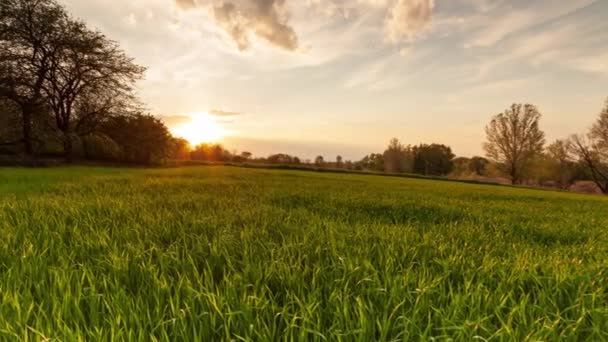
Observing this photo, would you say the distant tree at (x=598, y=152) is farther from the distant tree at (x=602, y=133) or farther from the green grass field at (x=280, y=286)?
the green grass field at (x=280, y=286)

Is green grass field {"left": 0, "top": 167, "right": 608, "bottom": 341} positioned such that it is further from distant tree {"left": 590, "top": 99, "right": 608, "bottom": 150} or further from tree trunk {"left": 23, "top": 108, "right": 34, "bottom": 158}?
distant tree {"left": 590, "top": 99, "right": 608, "bottom": 150}

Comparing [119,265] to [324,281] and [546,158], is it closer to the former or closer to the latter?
[324,281]

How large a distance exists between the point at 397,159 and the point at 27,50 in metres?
87.0

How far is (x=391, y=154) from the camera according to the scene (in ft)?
302

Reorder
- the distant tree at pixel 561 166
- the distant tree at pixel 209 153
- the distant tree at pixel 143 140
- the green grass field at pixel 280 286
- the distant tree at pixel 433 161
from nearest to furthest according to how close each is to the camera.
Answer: the green grass field at pixel 280 286, the distant tree at pixel 143 140, the distant tree at pixel 561 166, the distant tree at pixel 209 153, the distant tree at pixel 433 161

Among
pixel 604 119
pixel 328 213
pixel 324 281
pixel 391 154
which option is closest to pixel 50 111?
pixel 328 213

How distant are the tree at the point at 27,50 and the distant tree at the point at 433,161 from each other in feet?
301

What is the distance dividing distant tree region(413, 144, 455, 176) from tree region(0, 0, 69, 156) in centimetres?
9160

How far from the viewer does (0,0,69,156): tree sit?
21812mm

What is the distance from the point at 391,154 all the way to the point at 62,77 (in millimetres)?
84228

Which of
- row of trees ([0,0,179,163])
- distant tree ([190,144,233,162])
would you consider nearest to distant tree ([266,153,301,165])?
distant tree ([190,144,233,162])

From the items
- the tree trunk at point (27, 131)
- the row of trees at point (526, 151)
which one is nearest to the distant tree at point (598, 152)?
the row of trees at point (526, 151)

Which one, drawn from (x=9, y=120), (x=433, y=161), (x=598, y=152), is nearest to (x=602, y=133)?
(x=598, y=152)

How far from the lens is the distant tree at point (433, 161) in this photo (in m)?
91.9
